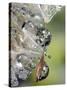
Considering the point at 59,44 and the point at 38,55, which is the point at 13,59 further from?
the point at 59,44

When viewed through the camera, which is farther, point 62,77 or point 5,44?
point 62,77

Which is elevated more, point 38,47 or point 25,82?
point 38,47

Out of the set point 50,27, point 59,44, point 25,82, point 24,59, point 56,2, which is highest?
point 56,2

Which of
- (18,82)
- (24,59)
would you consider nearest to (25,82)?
(18,82)

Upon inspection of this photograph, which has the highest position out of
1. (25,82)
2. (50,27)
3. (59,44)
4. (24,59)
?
(50,27)

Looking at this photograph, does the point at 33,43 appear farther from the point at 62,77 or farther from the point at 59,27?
the point at 62,77

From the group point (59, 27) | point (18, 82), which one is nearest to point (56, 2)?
point (59, 27)
